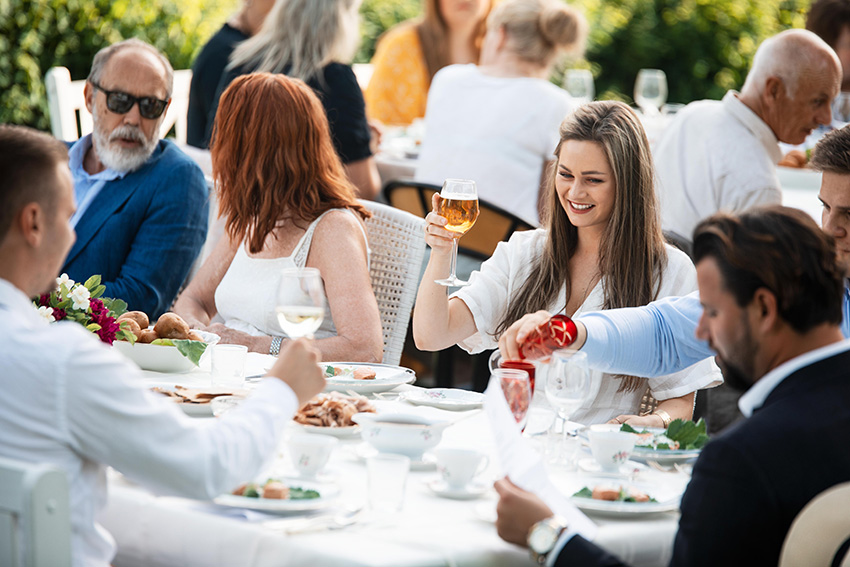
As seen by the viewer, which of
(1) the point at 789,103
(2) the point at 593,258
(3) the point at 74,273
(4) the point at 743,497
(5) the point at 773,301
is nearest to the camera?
(4) the point at 743,497

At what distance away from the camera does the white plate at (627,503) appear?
1848mm

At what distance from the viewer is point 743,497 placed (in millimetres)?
1581

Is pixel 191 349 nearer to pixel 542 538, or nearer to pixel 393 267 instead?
pixel 393 267

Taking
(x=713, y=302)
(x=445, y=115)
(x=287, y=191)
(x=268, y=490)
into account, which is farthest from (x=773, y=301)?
(x=445, y=115)

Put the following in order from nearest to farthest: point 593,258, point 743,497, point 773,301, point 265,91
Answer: point 743,497 < point 773,301 < point 593,258 < point 265,91

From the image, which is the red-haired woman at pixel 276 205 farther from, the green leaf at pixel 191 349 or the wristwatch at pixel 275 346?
the green leaf at pixel 191 349

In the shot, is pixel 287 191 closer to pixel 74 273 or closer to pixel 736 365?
pixel 74 273

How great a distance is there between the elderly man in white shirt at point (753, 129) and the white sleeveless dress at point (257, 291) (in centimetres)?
174

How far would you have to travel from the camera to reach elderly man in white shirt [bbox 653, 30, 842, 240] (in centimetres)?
443

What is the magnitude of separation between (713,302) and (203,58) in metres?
3.89

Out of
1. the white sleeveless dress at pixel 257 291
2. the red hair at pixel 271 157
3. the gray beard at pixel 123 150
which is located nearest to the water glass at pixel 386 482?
the white sleeveless dress at pixel 257 291

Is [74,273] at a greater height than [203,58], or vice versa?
[203,58]

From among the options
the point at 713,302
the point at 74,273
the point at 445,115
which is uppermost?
the point at 713,302

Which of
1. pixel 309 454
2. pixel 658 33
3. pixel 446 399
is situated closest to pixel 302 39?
pixel 446 399
